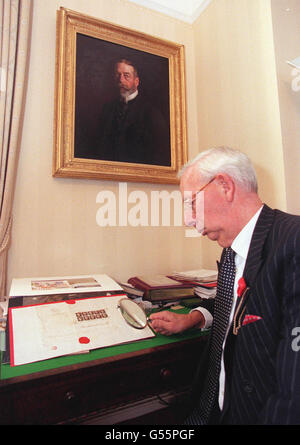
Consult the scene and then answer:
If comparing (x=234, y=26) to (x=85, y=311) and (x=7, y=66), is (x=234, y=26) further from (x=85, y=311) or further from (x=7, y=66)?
(x=85, y=311)

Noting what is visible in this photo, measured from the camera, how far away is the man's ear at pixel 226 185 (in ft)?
3.06

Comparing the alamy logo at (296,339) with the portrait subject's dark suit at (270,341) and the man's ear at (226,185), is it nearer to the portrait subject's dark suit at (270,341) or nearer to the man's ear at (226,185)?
the portrait subject's dark suit at (270,341)

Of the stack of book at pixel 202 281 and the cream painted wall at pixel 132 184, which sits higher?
the cream painted wall at pixel 132 184

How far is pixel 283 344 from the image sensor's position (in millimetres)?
665

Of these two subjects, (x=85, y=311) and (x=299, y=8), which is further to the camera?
(x=299, y=8)

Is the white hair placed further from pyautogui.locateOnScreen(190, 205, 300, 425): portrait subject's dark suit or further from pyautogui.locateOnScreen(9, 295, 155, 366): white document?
pyautogui.locateOnScreen(9, 295, 155, 366): white document

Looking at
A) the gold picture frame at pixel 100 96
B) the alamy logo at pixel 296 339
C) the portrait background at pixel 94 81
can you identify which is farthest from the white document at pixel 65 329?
the portrait background at pixel 94 81

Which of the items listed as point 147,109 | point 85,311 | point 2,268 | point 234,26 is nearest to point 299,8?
point 234,26

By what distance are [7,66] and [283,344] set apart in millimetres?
1771

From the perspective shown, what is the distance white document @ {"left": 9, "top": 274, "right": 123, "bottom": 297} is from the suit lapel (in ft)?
1.97

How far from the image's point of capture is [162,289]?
133 cm

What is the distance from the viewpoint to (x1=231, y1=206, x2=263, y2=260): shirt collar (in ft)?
3.02

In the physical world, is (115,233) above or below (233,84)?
below

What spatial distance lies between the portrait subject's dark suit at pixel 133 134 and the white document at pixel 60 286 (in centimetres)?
77
